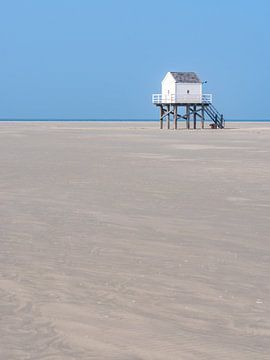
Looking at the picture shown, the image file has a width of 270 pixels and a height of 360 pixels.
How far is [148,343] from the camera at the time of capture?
4.49 m

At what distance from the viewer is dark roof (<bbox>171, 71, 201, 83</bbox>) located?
5872 centimetres

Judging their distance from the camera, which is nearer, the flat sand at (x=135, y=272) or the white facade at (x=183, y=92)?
the flat sand at (x=135, y=272)

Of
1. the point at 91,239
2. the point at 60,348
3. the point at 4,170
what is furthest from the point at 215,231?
the point at 4,170

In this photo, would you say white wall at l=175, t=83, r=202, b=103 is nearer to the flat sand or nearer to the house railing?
the house railing

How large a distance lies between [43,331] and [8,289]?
125 centimetres

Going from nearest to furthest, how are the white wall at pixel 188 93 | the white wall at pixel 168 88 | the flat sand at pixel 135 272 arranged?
the flat sand at pixel 135 272
the white wall at pixel 168 88
the white wall at pixel 188 93

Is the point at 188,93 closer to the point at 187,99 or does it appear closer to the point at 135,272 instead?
the point at 187,99

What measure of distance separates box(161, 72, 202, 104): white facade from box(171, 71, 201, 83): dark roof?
34cm

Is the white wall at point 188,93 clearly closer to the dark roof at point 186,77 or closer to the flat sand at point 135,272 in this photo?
the dark roof at point 186,77

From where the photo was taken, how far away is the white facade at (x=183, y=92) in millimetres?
59500

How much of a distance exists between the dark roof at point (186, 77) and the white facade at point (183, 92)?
1.11ft

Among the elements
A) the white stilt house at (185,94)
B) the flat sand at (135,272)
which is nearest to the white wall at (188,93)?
the white stilt house at (185,94)

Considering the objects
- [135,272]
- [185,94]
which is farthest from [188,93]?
[135,272]

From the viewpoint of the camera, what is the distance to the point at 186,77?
2336 inches
